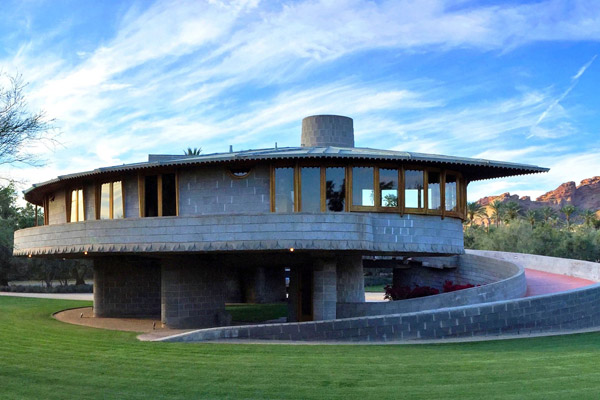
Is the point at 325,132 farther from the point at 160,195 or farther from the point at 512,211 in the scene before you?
the point at 512,211

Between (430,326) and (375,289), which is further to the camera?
(375,289)

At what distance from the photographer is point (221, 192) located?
21.2 metres

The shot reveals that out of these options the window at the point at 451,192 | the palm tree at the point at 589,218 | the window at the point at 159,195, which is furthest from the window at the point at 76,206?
the palm tree at the point at 589,218

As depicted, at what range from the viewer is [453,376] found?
11023 mm

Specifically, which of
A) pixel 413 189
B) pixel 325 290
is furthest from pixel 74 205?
pixel 413 189

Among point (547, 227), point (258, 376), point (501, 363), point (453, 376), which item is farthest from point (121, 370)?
point (547, 227)

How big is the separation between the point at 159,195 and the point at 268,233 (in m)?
4.87

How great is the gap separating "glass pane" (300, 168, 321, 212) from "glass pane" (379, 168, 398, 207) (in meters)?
2.12

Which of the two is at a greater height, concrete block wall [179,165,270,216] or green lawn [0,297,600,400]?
concrete block wall [179,165,270,216]

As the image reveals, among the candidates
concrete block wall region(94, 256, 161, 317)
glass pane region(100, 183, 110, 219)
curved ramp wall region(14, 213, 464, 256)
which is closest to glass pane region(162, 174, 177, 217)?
curved ramp wall region(14, 213, 464, 256)

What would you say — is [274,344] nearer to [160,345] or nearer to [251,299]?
[160,345]

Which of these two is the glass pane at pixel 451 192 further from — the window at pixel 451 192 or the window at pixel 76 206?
the window at pixel 76 206

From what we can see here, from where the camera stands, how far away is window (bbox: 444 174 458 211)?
22091mm

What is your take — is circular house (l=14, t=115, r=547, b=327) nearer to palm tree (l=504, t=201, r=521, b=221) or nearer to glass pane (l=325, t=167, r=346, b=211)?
glass pane (l=325, t=167, r=346, b=211)
